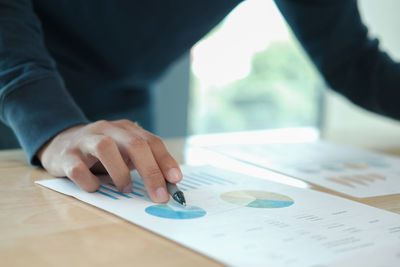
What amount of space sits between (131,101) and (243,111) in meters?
2.43

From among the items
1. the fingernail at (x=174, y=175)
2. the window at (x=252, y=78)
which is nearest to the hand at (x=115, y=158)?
the fingernail at (x=174, y=175)

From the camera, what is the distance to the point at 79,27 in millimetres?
882

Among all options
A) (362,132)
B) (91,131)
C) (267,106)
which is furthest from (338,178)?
(267,106)

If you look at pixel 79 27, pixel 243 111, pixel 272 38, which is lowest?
Answer: pixel 243 111

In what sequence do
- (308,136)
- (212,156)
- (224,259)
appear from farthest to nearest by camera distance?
1. (308,136)
2. (212,156)
3. (224,259)

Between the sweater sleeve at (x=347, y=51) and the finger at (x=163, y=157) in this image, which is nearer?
the finger at (x=163, y=157)

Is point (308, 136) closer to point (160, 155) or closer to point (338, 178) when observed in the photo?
point (338, 178)

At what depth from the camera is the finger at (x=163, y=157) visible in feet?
1.66

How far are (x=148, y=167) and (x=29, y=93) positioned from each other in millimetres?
233

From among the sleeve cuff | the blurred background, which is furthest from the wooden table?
the blurred background

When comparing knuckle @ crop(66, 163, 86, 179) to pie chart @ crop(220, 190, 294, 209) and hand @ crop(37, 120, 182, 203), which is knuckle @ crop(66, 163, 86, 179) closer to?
hand @ crop(37, 120, 182, 203)

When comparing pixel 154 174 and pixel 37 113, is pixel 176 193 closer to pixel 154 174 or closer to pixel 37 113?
pixel 154 174

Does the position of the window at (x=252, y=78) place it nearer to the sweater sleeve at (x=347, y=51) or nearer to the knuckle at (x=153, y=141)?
the sweater sleeve at (x=347, y=51)

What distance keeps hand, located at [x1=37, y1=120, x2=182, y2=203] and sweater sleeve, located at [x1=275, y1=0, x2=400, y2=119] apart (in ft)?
2.04
